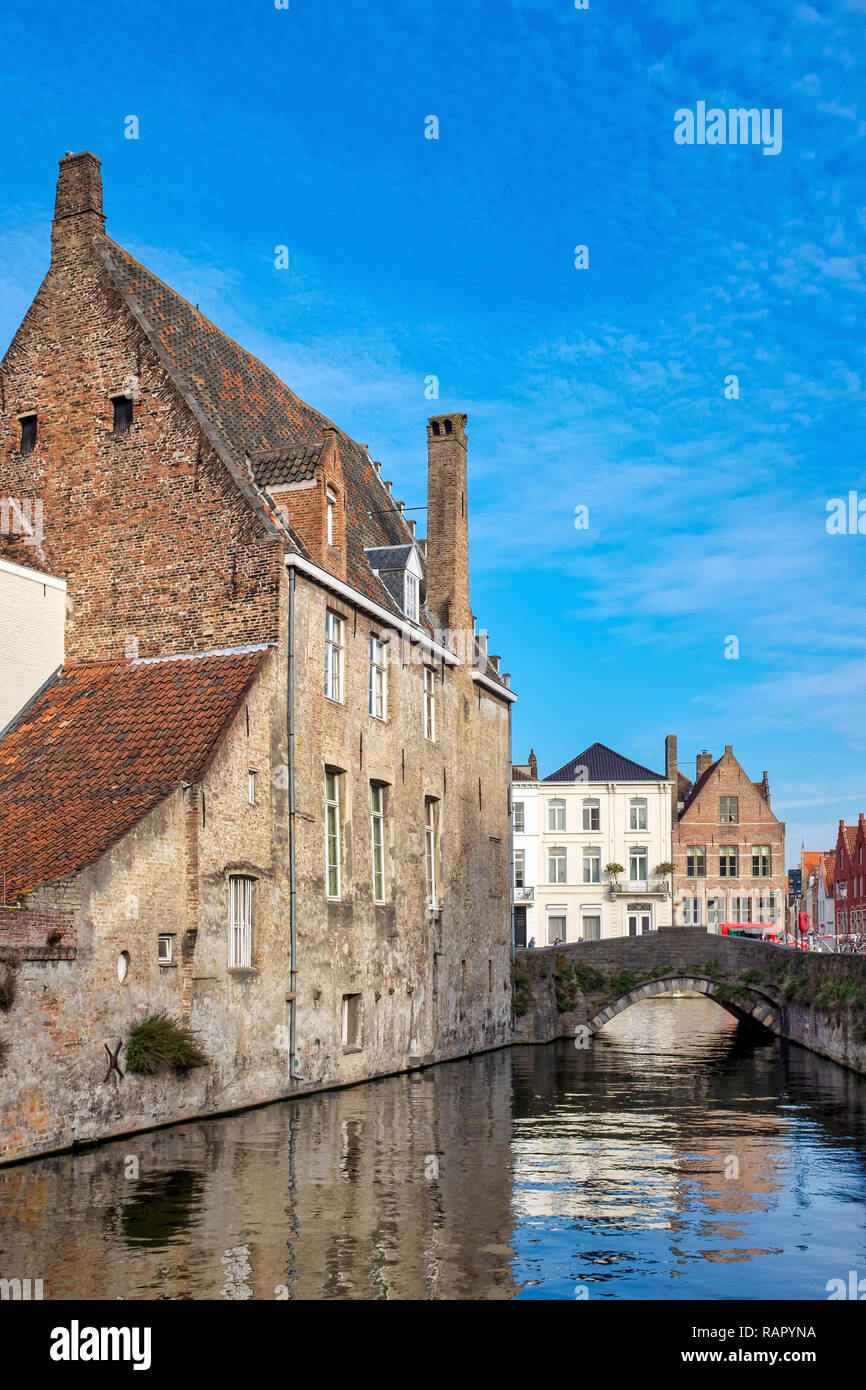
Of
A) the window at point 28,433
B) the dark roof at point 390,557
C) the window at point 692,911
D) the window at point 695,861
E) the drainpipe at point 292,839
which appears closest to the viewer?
the drainpipe at point 292,839

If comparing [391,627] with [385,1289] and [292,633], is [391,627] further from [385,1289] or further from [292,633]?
[385,1289]

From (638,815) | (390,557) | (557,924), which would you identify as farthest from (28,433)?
(557,924)

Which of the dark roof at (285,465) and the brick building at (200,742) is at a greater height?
the dark roof at (285,465)

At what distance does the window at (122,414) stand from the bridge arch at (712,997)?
714 inches

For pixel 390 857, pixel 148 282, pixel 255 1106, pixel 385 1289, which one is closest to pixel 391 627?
pixel 390 857

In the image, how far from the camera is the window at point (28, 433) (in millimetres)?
22047

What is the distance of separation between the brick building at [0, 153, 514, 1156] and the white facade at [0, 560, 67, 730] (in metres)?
0.25

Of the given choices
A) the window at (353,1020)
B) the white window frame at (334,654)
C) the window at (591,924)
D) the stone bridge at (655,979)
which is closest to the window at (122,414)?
the white window frame at (334,654)

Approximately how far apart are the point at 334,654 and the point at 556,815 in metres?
39.4

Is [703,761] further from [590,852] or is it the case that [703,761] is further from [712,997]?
[712,997]

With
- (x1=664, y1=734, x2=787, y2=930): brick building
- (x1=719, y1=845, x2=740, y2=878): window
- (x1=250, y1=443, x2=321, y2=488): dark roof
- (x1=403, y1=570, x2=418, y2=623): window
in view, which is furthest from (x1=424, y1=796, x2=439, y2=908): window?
(x1=719, y1=845, x2=740, y2=878): window

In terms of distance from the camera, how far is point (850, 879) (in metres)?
74.0

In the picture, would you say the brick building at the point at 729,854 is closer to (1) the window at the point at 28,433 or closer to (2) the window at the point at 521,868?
(2) the window at the point at 521,868
